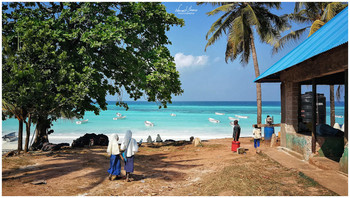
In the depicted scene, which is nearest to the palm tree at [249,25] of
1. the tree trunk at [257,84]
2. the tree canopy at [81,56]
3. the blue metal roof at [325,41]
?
the tree trunk at [257,84]

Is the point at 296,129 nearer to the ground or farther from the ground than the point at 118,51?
nearer to the ground

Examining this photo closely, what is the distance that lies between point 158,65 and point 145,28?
237 cm

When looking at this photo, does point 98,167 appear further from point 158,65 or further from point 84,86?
point 158,65

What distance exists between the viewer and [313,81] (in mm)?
8328

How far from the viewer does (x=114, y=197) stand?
19.0 feet

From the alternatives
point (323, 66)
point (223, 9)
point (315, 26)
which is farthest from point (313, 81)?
point (223, 9)

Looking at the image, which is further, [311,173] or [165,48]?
[165,48]

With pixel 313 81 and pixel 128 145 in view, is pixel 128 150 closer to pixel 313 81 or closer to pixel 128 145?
pixel 128 145

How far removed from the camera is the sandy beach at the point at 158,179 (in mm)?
6141

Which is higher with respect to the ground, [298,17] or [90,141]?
[298,17]

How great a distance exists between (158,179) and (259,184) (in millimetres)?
3001

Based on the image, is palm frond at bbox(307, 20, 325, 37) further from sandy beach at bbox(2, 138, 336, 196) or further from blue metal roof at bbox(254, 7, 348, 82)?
sandy beach at bbox(2, 138, 336, 196)

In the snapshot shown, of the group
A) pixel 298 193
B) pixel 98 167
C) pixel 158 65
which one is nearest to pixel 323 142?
pixel 298 193

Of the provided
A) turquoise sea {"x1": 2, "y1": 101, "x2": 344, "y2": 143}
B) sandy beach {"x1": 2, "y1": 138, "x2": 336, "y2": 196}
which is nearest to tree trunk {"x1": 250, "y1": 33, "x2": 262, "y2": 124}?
sandy beach {"x1": 2, "y1": 138, "x2": 336, "y2": 196}
